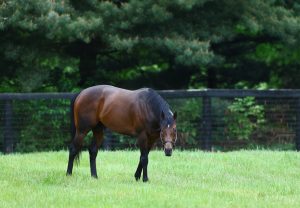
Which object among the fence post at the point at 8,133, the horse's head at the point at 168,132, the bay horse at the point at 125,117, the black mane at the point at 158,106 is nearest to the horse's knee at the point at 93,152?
the bay horse at the point at 125,117

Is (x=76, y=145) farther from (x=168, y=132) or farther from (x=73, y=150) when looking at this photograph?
(x=168, y=132)

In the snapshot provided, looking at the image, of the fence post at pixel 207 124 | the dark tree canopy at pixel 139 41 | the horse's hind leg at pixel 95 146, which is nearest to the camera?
the horse's hind leg at pixel 95 146

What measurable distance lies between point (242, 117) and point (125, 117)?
7538 mm

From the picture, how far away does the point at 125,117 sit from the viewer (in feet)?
37.3

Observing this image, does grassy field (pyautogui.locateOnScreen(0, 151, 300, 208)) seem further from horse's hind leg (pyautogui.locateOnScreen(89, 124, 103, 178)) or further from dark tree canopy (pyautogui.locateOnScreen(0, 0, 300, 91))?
dark tree canopy (pyautogui.locateOnScreen(0, 0, 300, 91))

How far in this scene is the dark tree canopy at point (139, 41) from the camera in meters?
17.3

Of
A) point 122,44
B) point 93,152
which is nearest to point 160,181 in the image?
point 93,152

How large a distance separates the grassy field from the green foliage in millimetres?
3129

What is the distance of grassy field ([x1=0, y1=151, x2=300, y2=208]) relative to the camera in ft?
30.2

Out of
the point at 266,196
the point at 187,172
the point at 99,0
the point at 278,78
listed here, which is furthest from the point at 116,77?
the point at 266,196

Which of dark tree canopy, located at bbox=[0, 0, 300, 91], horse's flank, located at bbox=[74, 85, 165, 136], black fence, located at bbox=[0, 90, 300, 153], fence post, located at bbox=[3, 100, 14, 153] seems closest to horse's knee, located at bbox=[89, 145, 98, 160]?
horse's flank, located at bbox=[74, 85, 165, 136]

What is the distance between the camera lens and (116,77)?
2102 centimetres

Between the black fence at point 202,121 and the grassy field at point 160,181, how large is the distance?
7.61 feet

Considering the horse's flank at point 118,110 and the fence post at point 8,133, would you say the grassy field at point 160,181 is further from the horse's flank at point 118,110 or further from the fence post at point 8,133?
the fence post at point 8,133
